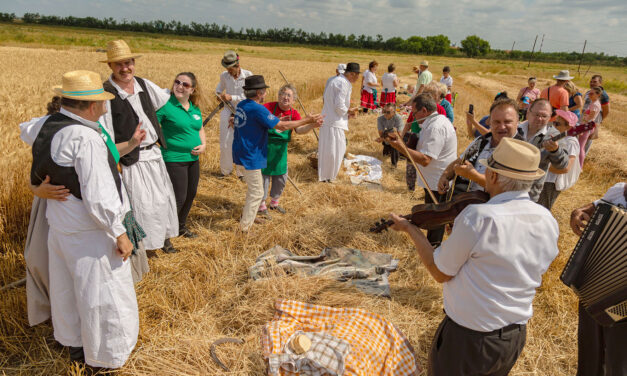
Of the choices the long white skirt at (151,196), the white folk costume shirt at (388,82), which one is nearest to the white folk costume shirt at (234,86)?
the long white skirt at (151,196)

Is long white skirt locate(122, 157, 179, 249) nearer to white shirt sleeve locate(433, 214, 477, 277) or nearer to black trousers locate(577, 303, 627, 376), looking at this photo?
white shirt sleeve locate(433, 214, 477, 277)

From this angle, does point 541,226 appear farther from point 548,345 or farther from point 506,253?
point 548,345

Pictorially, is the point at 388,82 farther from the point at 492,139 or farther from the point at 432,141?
the point at 492,139

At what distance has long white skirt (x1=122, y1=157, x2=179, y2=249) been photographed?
380 centimetres

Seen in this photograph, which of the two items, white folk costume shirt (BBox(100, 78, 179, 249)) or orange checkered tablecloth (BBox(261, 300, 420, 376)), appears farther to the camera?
white folk costume shirt (BBox(100, 78, 179, 249))

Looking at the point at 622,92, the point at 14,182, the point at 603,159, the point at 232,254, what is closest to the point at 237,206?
the point at 232,254

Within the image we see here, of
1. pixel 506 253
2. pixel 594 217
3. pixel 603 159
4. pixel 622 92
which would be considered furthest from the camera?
pixel 622 92

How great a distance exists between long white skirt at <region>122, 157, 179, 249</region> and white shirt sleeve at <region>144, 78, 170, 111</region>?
63 cm

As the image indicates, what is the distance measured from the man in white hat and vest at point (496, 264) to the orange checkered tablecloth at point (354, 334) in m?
0.73

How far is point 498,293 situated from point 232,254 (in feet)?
10.6

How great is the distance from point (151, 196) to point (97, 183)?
1.72 m

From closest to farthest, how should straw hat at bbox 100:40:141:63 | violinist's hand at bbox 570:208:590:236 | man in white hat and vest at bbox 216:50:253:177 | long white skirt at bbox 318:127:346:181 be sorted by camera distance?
violinist's hand at bbox 570:208:590:236 → straw hat at bbox 100:40:141:63 → man in white hat and vest at bbox 216:50:253:177 → long white skirt at bbox 318:127:346:181

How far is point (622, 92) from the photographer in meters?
27.0

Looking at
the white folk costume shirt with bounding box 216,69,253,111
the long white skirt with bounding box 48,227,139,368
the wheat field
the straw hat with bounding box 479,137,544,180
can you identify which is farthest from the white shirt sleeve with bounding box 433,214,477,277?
the white folk costume shirt with bounding box 216,69,253,111
